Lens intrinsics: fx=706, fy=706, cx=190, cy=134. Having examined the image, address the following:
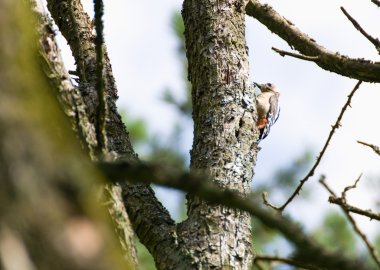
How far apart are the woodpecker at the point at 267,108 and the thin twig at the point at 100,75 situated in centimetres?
386

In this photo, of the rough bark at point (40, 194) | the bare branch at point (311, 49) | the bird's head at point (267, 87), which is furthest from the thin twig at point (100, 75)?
the bird's head at point (267, 87)

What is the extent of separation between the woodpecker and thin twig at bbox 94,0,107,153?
3859 mm

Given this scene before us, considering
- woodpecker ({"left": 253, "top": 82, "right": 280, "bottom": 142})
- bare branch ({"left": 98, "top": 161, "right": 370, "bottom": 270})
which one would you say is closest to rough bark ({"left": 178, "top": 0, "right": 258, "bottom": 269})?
bare branch ({"left": 98, "top": 161, "right": 370, "bottom": 270})

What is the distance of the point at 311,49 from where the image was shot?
3.77 metres

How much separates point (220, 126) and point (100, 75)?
110 cm

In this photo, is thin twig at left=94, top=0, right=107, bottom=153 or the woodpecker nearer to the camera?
thin twig at left=94, top=0, right=107, bottom=153

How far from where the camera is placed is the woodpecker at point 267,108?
6621 millimetres

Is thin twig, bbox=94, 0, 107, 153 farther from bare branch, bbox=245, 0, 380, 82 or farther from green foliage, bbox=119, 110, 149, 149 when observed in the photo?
green foliage, bbox=119, 110, 149, 149

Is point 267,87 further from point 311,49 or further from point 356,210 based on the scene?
point 356,210

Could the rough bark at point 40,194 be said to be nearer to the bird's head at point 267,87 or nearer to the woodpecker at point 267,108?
the woodpecker at point 267,108

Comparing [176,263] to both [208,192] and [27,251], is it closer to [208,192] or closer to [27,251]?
[208,192]

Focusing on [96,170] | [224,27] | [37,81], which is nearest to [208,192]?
[96,170]

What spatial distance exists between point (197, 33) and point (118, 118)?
0.63 meters

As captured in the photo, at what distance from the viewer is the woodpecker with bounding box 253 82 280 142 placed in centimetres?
662
